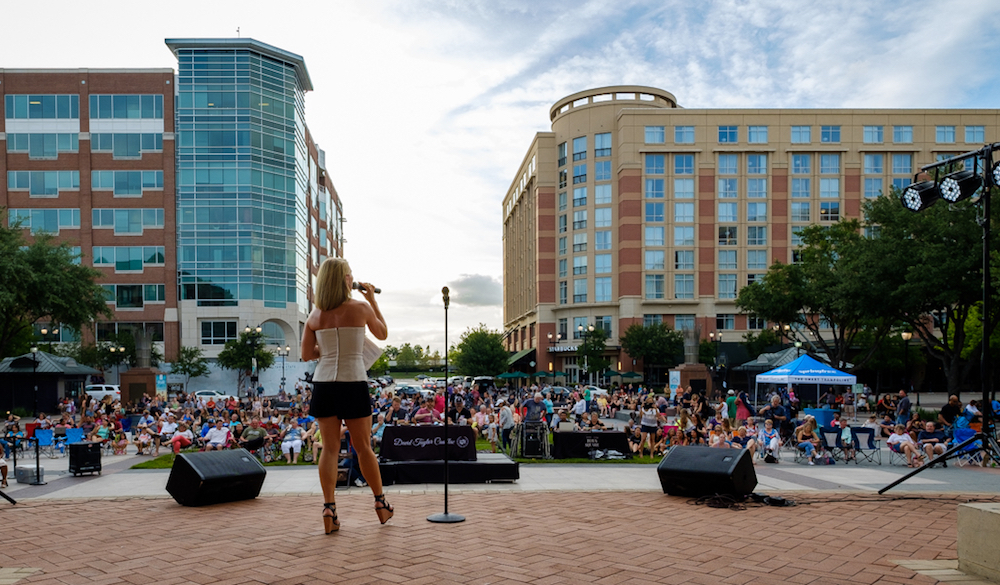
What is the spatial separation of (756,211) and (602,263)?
1452 cm

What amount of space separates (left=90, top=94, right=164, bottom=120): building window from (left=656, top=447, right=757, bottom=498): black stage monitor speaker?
185 feet

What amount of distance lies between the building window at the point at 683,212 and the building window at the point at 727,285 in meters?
5.96

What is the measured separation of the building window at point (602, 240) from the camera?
214 ft

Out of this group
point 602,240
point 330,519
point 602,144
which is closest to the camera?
point 330,519

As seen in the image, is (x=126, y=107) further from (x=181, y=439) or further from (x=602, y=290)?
(x=181, y=439)

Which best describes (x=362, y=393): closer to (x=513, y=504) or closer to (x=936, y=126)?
(x=513, y=504)

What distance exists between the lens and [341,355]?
569 cm

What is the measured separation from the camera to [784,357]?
112 feet

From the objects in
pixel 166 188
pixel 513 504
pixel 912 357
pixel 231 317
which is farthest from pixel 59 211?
pixel 912 357

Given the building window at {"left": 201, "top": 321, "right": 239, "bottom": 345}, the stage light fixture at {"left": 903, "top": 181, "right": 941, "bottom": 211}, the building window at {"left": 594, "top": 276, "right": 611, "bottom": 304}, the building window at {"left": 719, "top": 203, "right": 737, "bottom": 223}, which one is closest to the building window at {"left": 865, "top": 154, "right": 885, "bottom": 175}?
the building window at {"left": 719, "top": 203, "right": 737, "bottom": 223}

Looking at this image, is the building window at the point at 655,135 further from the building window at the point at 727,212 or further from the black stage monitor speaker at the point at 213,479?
the black stage monitor speaker at the point at 213,479

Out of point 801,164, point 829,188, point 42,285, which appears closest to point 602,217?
point 801,164

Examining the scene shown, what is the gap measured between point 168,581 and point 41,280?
33.7 m

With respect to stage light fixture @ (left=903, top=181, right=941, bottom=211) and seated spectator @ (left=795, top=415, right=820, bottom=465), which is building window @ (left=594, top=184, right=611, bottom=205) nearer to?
seated spectator @ (left=795, top=415, right=820, bottom=465)
